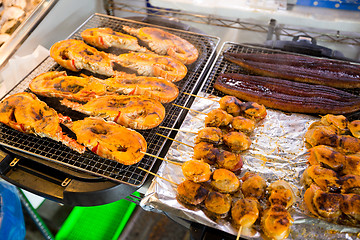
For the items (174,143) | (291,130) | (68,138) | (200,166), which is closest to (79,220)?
(68,138)

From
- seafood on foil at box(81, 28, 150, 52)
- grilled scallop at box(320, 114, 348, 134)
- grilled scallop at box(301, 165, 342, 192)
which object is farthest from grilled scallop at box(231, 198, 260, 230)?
seafood on foil at box(81, 28, 150, 52)

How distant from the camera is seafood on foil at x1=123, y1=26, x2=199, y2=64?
11.2ft

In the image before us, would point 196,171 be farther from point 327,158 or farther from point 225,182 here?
point 327,158

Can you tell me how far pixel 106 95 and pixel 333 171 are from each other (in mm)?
2158

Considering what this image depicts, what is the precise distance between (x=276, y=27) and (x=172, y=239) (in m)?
3.31

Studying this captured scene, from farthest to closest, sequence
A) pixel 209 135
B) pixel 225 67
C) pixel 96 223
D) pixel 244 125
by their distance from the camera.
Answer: pixel 96 223 → pixel 225 67 → pixel 244 125 → pixel 209 135

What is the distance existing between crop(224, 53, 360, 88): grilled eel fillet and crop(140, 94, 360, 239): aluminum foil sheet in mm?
529

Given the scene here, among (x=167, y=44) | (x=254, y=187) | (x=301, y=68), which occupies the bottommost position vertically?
(x=254, y=187)

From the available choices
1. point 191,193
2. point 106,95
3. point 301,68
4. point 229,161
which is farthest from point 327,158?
point 106,95

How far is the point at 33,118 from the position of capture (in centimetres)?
267

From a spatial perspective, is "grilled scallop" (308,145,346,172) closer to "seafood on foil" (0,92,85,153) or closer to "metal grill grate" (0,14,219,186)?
"metal grill grate" (0,14,219,186)

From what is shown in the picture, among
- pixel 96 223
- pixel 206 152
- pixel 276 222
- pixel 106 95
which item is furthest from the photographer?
pixel 96 223

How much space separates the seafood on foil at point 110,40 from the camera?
357 cm

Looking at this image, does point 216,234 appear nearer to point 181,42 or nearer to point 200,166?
point 200,166
